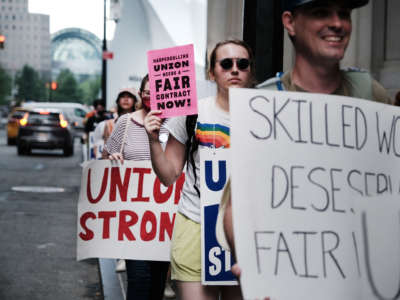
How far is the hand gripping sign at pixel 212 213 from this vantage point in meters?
3.64

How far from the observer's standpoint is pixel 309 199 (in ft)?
7.84

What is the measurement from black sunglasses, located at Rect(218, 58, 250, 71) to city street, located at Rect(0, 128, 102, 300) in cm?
415

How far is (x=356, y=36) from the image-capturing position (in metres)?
6.35

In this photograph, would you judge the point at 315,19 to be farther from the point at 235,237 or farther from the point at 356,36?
the point at 356,36

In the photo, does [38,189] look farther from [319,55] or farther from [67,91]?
[67,91]

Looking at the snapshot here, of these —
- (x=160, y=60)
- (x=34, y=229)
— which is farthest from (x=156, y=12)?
(x=160, y=60)

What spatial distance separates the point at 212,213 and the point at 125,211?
1.79 m

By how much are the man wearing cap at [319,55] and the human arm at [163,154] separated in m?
1.01

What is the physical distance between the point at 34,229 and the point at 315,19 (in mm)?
9232

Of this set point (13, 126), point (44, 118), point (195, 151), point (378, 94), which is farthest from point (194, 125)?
point (13, 126)

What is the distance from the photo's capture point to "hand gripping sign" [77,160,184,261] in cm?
520

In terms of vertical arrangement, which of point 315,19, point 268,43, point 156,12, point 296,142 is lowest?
point 296,142

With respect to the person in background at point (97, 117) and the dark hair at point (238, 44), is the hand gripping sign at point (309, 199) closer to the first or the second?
the dark hair at point (238, 44)

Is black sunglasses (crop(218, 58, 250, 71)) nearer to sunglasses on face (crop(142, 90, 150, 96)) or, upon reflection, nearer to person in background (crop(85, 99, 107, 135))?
sunglasses on face (crop(142, 90, 150, 96))
